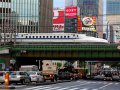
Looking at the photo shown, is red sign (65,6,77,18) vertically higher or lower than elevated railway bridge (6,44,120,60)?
higher

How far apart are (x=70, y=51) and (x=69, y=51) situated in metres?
0.19

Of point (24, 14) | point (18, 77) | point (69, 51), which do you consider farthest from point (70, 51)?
point (24, 14)

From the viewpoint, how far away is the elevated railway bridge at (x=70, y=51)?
73250 millimetres

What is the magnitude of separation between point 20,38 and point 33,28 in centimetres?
3716

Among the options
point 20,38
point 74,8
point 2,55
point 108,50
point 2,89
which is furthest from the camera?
point 74,8

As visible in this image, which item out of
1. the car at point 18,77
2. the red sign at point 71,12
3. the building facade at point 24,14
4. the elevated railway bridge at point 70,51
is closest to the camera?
the car at point 18,77

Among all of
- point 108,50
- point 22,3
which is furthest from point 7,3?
point 108,50

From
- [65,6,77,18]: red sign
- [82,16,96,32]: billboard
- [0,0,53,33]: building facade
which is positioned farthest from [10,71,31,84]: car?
[82,16,96,32]: billboard

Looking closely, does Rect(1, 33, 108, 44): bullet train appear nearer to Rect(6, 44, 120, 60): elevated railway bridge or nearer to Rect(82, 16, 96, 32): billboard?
Rect(6, 44, 120, 60): elevated railway bridge

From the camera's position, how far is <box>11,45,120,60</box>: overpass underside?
73275 mm

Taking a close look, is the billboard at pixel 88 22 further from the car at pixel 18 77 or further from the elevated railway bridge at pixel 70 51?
the car at pixel 18 77

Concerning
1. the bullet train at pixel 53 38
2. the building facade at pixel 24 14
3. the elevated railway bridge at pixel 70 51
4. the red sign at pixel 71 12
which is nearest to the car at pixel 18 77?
the elevated railway bridge at pixel 70 51

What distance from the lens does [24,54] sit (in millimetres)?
77000

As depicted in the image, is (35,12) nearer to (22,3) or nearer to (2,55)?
(22,3)
